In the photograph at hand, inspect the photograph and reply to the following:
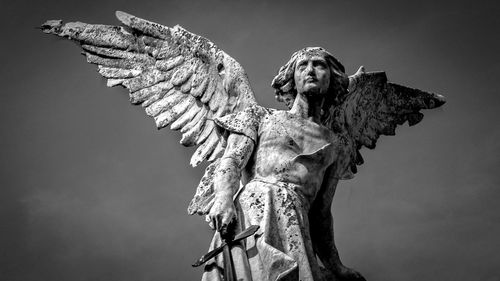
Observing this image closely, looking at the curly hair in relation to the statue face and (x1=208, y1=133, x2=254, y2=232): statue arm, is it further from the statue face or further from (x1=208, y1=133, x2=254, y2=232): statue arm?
(x1=208, y1=133, x2=254, y2=232): statue arm

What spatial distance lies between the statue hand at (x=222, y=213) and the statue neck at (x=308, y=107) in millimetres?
1352

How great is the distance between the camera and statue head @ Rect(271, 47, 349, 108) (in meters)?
8.55

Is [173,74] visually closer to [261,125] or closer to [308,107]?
[261,125]

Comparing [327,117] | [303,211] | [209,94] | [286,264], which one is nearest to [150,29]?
[209,94]

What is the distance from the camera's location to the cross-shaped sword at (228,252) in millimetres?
7094

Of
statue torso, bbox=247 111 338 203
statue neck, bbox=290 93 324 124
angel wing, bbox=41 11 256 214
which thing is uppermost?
angel wing, bbox=41 11 256 214

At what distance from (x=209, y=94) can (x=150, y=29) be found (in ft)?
3.99

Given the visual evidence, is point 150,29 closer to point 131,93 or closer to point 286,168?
point 131,93

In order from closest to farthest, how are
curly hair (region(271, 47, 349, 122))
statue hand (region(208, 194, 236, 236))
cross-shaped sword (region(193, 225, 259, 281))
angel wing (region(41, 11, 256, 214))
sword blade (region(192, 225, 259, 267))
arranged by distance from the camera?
cross-shaped sword (region(193, 225, 259, 281))
sword blade (region(192, 225, 259, 267))
statue hand (region(208, 194, 236, 236))
curly hair (region(271, 47, 349, 122))
angel wing (region(41, 11, 256, 214))

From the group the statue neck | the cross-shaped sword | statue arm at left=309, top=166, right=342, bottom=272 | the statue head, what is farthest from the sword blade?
the statue head

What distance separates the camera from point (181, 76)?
31.7 feet

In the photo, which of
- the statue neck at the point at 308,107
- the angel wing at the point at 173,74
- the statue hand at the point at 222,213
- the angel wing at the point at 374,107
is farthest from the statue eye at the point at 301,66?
the statue hand at the point at 222,213

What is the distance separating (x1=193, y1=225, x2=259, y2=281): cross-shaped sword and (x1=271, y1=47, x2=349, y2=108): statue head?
6.05 ft

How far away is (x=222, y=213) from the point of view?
750 cm
